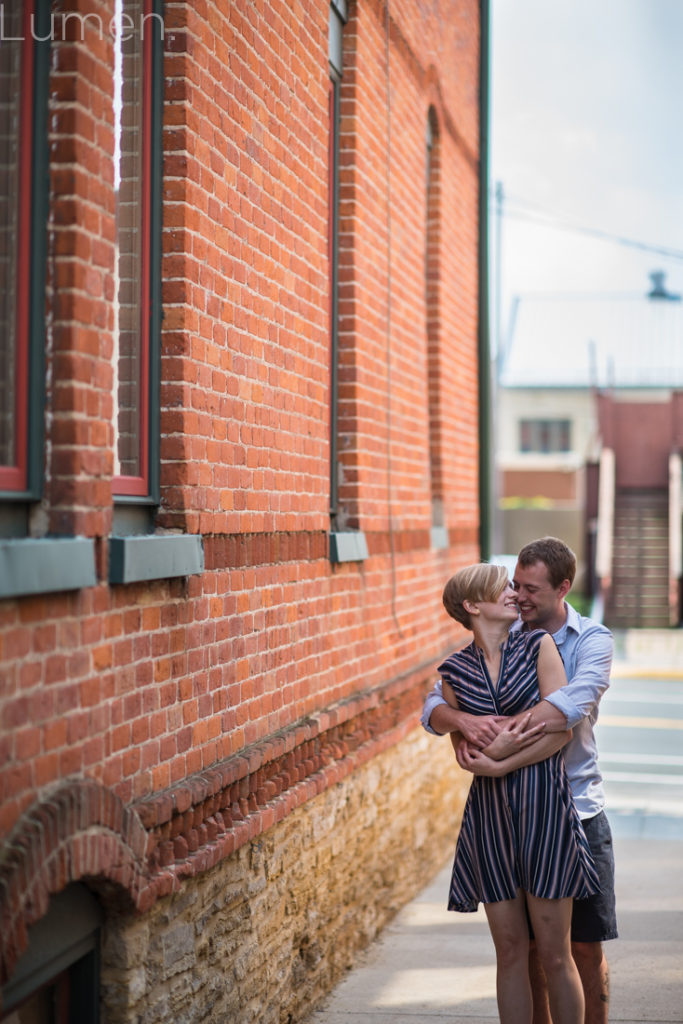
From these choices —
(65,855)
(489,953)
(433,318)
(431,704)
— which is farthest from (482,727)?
(433,318)

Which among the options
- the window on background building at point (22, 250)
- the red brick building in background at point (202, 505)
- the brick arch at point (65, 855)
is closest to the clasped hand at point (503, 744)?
the red brick building in background at point (202, 505)

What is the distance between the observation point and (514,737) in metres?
3.93

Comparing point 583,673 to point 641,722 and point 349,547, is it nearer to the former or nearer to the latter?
point 349,547

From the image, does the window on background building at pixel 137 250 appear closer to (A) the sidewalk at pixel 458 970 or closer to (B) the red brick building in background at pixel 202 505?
(B) the red brick building in background at pixel 202 505

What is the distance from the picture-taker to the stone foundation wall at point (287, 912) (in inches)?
159

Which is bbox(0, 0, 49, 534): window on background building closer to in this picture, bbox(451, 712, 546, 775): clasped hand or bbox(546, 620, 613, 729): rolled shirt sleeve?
bbox(451, 712, 546, 775): clasped hand

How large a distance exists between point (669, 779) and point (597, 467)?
1962 centimetres

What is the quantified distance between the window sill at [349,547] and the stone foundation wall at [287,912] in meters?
1.12

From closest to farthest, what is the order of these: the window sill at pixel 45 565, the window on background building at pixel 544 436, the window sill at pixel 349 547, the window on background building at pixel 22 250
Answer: the window sill at pixel 45 565 < the window on background building at pixel 22 250 < the window sill at pixel 349 547 < the window on background building at pixel 544 436

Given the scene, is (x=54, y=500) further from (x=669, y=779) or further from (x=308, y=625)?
(x=669, y=779)

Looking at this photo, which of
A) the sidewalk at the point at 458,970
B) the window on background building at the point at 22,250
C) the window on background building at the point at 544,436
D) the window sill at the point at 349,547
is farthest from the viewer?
the window on background building at the point at 544,436

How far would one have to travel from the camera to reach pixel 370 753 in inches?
265

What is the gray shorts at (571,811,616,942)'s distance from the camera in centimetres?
422

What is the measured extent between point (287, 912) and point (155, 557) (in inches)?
83.1
